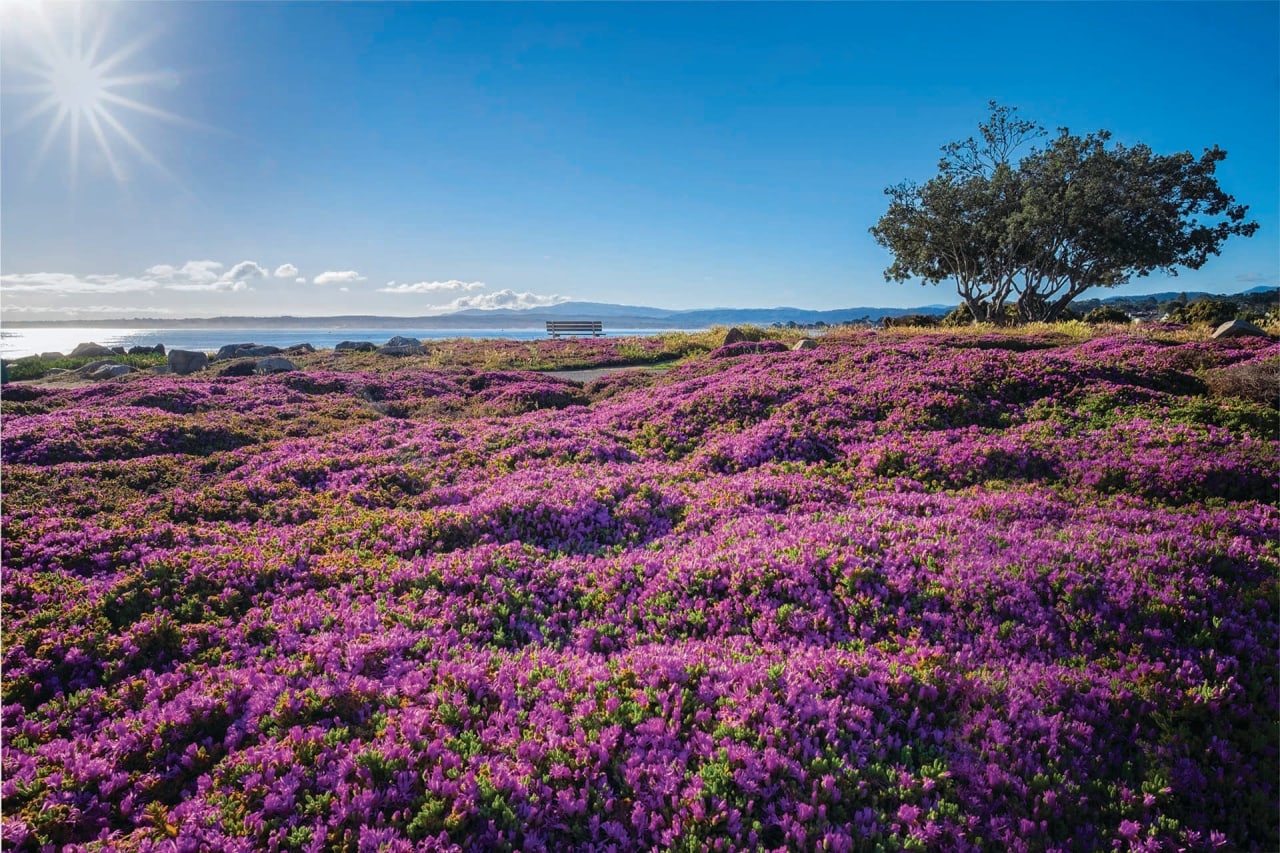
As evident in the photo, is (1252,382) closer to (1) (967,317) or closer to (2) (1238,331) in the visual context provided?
(2) (1238,331)

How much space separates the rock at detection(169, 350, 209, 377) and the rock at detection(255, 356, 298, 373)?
21.0ft

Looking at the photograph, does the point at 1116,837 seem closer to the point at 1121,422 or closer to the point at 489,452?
the point at 1121,422

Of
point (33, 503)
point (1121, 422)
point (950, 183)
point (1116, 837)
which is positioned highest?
point (950, 183)

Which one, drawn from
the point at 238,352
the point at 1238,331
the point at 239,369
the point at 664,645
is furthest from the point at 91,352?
the point at 1238,331

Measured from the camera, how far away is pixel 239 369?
33562 mm

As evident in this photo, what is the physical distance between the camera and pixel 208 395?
22.3m

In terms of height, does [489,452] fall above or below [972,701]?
above

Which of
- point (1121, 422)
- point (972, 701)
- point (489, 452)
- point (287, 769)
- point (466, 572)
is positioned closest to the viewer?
point (287, 769)

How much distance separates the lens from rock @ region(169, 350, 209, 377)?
126 feet

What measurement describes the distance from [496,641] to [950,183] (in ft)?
169

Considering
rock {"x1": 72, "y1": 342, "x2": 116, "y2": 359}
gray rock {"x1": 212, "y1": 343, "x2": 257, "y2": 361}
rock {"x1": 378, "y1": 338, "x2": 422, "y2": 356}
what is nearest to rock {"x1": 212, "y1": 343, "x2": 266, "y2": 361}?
gray rock {"x1": 212, "y1": 343, "x2": 257, "y2": 361}

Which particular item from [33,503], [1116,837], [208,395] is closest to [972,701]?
[1116,837]

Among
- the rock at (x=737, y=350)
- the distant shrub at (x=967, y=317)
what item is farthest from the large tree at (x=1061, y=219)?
the rock at (x=737, y=350)

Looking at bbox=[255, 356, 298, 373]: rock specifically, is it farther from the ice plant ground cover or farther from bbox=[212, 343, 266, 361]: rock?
the ice plant ground cover
